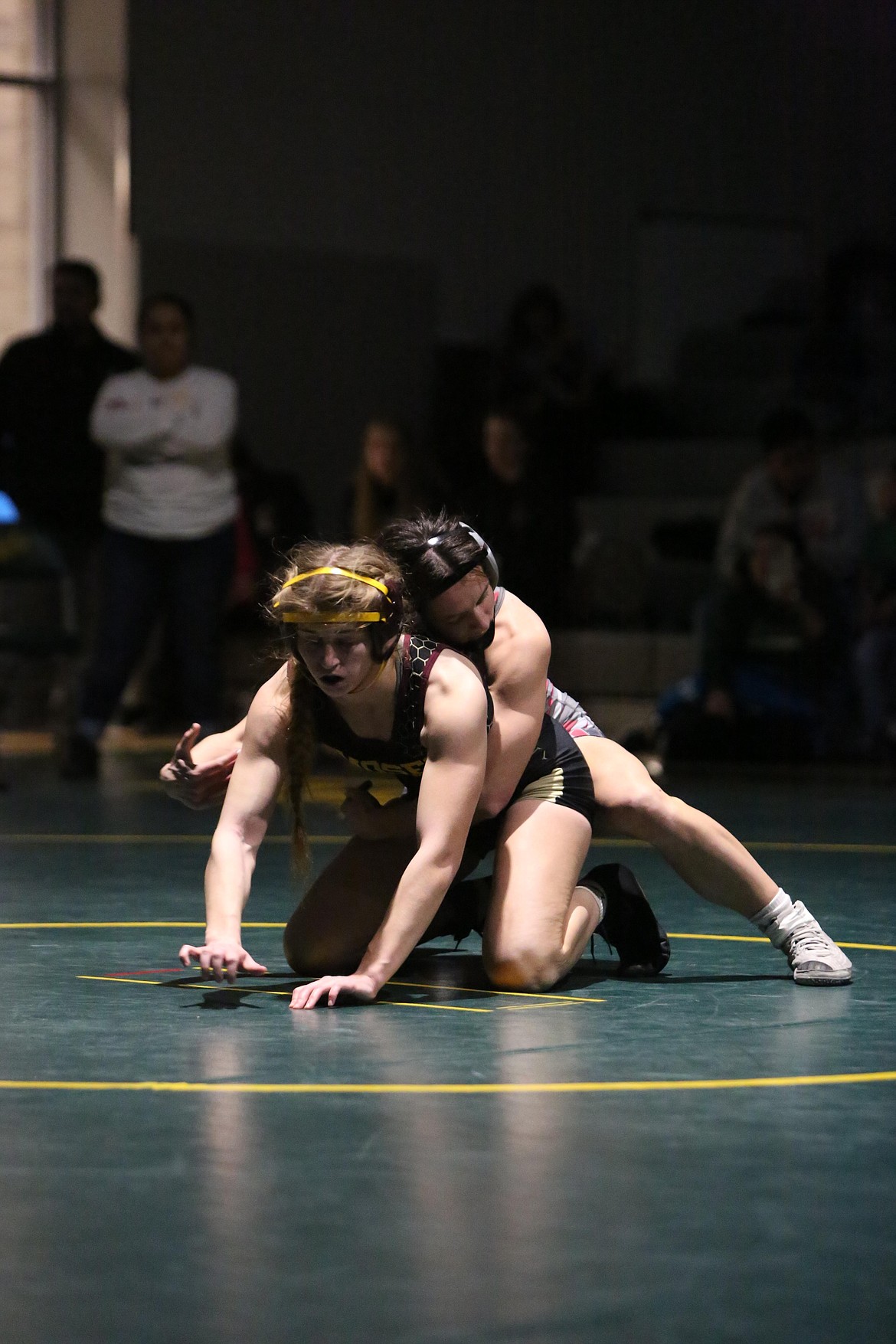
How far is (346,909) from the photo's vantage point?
12.2 ft

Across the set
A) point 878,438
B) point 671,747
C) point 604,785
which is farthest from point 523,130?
point 604,785

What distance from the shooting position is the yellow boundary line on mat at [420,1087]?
9.09 feet

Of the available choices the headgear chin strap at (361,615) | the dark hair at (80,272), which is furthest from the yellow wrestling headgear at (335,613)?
the dark hair at (80,272)

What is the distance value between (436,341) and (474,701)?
7.86 meters

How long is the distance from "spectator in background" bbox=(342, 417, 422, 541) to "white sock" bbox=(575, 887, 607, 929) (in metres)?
4.77

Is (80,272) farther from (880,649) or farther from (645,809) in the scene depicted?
(645,809)

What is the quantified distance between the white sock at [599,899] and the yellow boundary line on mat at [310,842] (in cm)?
190

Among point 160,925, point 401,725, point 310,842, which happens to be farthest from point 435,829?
point 310,842

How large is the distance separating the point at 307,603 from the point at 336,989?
1.92 feet

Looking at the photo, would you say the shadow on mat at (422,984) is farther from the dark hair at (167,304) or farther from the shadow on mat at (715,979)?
the dark hair at (167,304)

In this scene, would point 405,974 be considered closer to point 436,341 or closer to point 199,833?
point 199,833

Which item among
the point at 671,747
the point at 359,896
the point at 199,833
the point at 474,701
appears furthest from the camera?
the point at 671,747

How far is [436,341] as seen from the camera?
11078 mm

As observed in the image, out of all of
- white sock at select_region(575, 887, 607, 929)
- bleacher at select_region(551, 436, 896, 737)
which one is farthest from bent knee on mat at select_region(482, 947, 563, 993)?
bleacher at select_region(551, 436, 896, 737)
